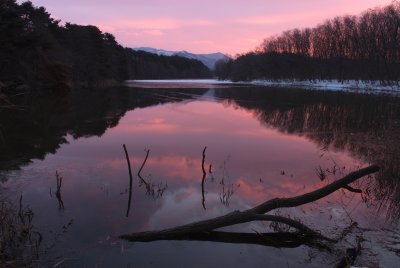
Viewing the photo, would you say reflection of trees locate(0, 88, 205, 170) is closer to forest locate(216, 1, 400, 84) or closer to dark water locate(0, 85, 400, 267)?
dark water locate(0, 85, 400, 267)

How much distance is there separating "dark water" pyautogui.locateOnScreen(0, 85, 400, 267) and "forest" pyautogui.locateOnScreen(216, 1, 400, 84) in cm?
5773

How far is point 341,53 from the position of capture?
9950 centimetres

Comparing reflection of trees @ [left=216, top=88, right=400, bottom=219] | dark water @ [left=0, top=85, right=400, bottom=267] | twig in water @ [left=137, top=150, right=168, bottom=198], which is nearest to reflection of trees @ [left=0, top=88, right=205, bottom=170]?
dark water @ [left=0, top=85, right=400, bottom=267]

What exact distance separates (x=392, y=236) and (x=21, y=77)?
43923mm

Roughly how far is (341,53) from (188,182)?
95.8 meters

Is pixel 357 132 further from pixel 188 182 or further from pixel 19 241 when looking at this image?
pixel 19 241

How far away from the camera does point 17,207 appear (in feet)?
33.4

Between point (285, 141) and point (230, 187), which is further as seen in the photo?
point (285, 141)

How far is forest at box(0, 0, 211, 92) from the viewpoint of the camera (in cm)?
3975

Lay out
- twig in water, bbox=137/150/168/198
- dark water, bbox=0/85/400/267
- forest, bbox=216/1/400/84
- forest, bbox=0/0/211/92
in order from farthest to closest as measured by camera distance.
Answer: forest, bbox=216/1/400/84 < forest, bbox=0/0/211/92 < twig in water, bbox=137/150/168/198 < dark water, bbox=0/85/400/267

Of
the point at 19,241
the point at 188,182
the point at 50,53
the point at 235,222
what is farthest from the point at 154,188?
the point at 50,53

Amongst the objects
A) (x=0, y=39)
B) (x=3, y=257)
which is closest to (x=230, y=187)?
(x=3, y=257)

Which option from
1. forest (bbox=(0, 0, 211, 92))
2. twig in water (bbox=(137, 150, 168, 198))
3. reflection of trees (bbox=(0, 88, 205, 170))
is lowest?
twig in water (bbox=(137, 150, 168, 198))

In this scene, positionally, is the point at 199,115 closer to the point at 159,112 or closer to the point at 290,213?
the point at 159,112
